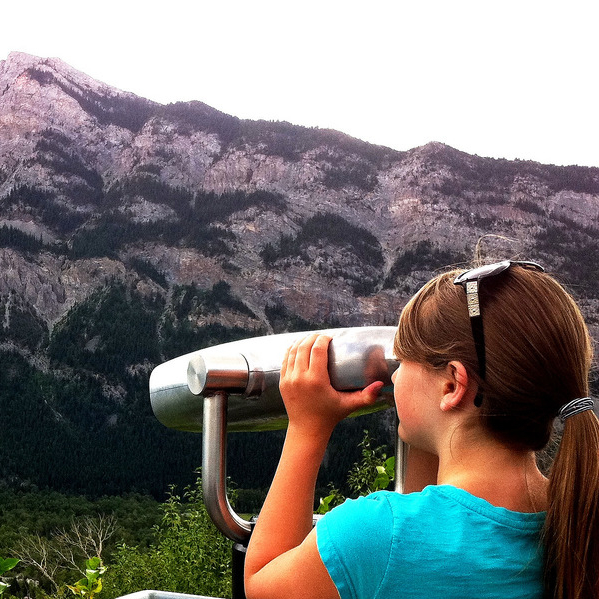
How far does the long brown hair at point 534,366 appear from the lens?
479mm

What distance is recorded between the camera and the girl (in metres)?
0.46

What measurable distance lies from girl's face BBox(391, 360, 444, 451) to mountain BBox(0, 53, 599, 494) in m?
13.3

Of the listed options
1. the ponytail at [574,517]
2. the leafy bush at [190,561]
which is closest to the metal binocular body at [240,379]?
the ponytail at [574,517]

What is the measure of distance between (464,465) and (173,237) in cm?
1830

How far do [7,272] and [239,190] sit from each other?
603 centimetres

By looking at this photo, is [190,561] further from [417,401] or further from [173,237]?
[173,237]

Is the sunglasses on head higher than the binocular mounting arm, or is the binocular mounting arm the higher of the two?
the sunglasses on head

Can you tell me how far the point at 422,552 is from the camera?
1.51 ft

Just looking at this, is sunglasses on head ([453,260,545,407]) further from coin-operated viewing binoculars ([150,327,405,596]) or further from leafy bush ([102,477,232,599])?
leafy bush ([102,477,232,599])

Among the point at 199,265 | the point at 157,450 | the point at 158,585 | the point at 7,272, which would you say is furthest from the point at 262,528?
the point at 7,272

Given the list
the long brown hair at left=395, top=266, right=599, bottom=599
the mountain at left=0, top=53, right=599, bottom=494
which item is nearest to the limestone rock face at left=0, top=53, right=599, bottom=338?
the mountain at left=0, top=53, right=599, bottom=494

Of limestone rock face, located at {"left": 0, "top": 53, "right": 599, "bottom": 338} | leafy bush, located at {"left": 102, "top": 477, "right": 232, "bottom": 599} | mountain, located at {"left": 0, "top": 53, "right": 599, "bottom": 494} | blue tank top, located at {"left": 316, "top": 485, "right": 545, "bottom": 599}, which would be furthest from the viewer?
limestone rock face, located at {"left": 0, "top": 53, "right": 599, "bottom": 338}

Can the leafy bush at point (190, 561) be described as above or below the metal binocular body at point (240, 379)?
below

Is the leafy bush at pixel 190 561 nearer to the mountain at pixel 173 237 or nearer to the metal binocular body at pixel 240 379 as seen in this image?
the metal binocular body at pixel 240 379
